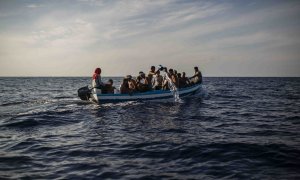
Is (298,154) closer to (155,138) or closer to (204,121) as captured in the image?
(155,138)

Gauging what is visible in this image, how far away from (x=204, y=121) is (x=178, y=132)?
11.1 ft

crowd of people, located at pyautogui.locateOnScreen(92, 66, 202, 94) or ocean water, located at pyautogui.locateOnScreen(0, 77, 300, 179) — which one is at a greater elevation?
crowd of people, located at pyautogui.locateOnScreen(92, 66, 202, 94)

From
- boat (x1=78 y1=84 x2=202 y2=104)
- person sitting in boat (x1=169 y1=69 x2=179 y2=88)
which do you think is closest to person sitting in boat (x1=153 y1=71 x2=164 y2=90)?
person sitting in boat (x1=169 y1=69 x2=179 y2=88)

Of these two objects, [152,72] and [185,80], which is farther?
[185,80]

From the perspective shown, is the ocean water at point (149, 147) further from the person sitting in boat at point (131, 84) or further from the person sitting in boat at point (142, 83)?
the person sitting in boat at point (142, 83)

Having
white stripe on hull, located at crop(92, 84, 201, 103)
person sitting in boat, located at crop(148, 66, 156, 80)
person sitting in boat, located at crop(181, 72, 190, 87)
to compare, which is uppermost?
person sitting in boat, located at crop(148, 66, 156, 80)

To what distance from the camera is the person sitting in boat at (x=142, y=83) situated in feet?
73.0

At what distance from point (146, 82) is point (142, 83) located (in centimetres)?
43

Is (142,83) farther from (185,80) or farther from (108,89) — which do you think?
(185,80)

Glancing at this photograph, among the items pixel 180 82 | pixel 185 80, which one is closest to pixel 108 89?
pixel 180 82

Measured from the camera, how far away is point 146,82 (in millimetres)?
22719

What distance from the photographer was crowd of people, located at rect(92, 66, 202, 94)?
Answer: 69.3ft

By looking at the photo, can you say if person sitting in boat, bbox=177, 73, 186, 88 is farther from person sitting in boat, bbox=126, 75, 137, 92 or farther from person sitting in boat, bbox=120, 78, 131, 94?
person sitting in boat, bbox=120, 78, 131, 94

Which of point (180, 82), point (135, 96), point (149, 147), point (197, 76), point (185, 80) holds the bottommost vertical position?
point (149, 147)
